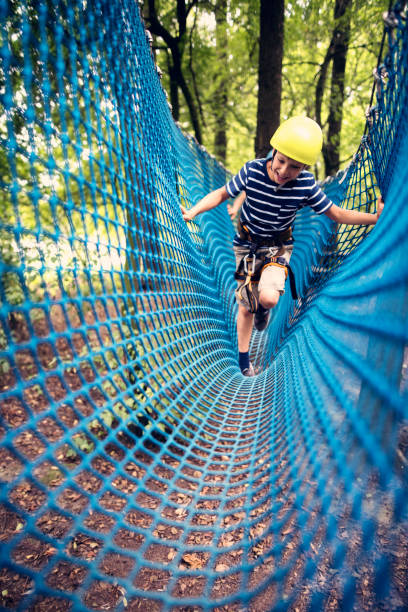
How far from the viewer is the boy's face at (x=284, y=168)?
1.76 metres

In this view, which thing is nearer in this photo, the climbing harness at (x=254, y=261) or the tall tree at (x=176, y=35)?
the climbing harness at (x=254, y=261)

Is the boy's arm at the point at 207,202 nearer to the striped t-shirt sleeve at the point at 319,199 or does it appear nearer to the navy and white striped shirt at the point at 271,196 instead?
the navy and white striped shirt at the point at 271,196

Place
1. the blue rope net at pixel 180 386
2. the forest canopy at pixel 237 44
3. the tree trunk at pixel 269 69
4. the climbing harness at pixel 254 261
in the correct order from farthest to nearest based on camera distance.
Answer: the forest canopy at pixel 237 44, the tree trunk at pixel 269 69, the climbing harness at pixel 254 261, the blue rope net at pixel 180 386

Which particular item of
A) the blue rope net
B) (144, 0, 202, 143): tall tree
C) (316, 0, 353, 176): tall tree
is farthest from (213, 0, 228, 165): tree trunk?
the blue rope net

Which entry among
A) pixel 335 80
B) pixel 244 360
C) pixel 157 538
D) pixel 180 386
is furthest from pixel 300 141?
pixel 335 80

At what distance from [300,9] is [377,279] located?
3.33 meters

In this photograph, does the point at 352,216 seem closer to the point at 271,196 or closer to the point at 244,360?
the point at 271,196

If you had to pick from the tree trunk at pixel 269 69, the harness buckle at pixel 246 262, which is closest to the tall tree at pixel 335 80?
the tree trunk at pixel 269 69

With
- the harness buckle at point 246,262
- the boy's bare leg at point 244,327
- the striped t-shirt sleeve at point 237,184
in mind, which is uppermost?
the striped t-shirt sleeve at point 237,184

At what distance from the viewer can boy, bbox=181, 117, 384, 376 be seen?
1.70 meters

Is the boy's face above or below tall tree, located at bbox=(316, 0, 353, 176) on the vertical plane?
below

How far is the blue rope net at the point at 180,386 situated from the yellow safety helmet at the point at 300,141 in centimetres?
29

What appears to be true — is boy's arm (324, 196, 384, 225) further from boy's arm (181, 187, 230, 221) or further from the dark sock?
the dark sock

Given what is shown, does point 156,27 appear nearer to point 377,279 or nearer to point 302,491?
point 377,279
